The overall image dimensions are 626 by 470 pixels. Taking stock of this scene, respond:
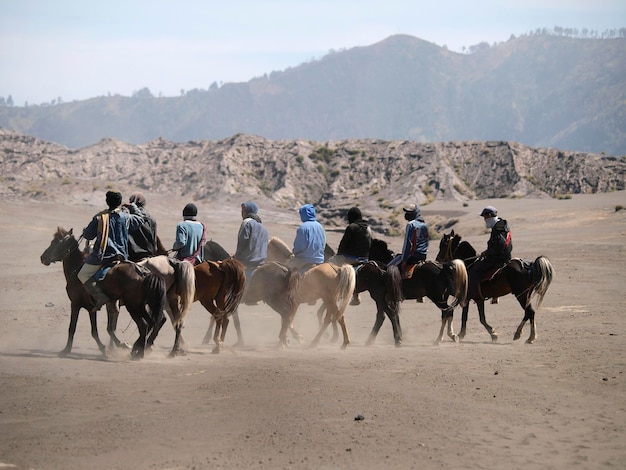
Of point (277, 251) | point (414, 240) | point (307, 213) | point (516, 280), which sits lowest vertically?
point (516, 280)

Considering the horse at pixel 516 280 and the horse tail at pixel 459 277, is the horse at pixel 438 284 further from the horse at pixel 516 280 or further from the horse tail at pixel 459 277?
the horse at pixel 516 280

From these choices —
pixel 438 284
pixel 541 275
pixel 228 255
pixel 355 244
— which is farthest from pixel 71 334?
pixel 541 275

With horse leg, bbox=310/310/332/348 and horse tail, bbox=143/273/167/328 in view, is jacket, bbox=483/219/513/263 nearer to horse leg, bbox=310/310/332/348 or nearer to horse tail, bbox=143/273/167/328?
horse leg, bbox=310/310/332/348

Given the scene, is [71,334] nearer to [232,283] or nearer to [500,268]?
[232,283]

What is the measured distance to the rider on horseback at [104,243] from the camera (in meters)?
12.8

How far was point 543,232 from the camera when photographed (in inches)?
1438

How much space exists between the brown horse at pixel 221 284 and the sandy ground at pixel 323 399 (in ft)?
2.39

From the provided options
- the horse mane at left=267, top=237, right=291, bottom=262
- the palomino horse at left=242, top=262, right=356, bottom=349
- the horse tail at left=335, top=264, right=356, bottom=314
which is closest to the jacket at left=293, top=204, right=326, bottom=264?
the horse mane at left=267, top=237, right=291, bottom=262

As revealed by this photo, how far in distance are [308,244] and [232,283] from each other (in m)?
1.85

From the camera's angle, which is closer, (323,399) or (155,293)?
(323,399)

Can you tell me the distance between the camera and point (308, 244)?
15.1 metres

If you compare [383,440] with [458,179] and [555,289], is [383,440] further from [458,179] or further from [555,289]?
[458,179]

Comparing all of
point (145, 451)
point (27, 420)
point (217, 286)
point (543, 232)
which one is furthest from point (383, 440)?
point (543, 232)

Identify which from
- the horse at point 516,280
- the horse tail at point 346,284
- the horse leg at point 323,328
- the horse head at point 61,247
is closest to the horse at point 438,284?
the horse at point 516,280
